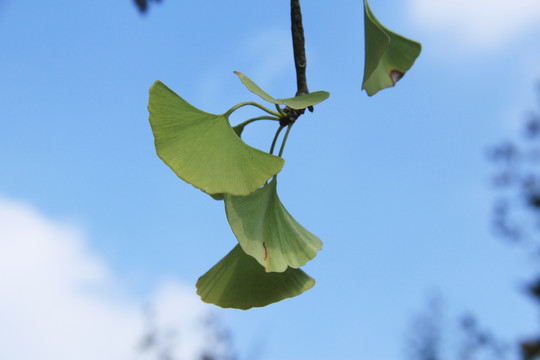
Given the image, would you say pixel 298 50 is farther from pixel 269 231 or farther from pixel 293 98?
pixel 269 231

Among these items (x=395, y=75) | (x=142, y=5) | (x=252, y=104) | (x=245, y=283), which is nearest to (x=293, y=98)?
(x=252, y=104)

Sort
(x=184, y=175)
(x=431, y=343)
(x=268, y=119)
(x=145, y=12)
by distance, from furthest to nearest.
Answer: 1. (x=431, y=343)
2. (x=145, y=12)
3. (x=268, y=119)
4. (x=184, y=175)

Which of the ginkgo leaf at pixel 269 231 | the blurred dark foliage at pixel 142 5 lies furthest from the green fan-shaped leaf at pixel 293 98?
the blurred dark foliage at pixel 142 5

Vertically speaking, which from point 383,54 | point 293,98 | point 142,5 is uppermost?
point 142,5

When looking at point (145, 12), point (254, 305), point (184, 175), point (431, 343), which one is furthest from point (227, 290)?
point (431, 343)

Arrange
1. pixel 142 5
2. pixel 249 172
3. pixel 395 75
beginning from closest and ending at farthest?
pixel 249 172 → pixel 395 75 → pixel 142 5

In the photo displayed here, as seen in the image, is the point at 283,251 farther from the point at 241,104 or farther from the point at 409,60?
the point at 409,60

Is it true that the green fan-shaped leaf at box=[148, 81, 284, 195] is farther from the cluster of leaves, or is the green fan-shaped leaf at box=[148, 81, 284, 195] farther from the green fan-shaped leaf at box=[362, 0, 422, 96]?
the green fan-shaped leaf at box=[362, 0, 422, 96]
